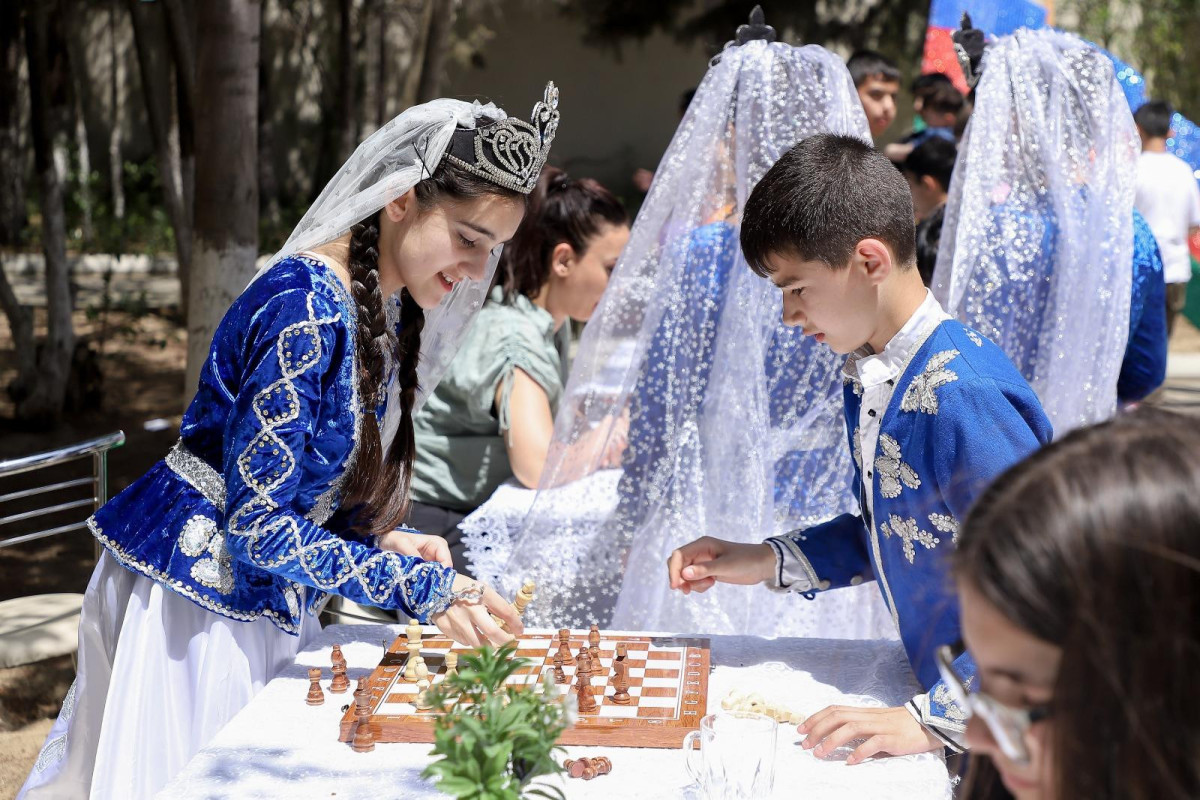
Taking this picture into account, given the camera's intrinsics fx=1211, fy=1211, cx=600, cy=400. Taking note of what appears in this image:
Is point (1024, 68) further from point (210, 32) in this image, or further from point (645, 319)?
point (210, 32)

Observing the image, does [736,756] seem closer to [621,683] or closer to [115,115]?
[621,683]

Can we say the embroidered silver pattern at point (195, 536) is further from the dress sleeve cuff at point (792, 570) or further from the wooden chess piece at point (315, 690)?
the dress sleeve cuff at point (792, 570)

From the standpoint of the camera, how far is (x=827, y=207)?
196 centimetres

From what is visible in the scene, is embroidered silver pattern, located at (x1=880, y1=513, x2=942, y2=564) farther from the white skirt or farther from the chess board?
the white skirt

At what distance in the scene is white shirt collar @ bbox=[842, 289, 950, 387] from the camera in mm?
1897

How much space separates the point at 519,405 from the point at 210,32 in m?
1.70

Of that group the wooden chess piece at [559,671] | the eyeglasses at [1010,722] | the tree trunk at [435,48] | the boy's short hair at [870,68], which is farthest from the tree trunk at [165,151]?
the eyeglasses at [1010,722]

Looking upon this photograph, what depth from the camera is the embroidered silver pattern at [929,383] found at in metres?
1.80

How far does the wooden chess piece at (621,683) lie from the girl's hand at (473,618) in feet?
0.60

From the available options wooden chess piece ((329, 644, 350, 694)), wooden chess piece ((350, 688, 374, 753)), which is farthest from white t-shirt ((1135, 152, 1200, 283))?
wooden chess piece ((350, 688, 374, 753))

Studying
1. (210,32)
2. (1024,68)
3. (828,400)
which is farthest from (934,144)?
(210,32)

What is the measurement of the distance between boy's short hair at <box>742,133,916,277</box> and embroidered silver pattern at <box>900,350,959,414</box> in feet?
0.74

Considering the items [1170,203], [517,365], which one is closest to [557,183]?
[517,365]

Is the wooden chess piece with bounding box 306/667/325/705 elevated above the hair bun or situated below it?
below
